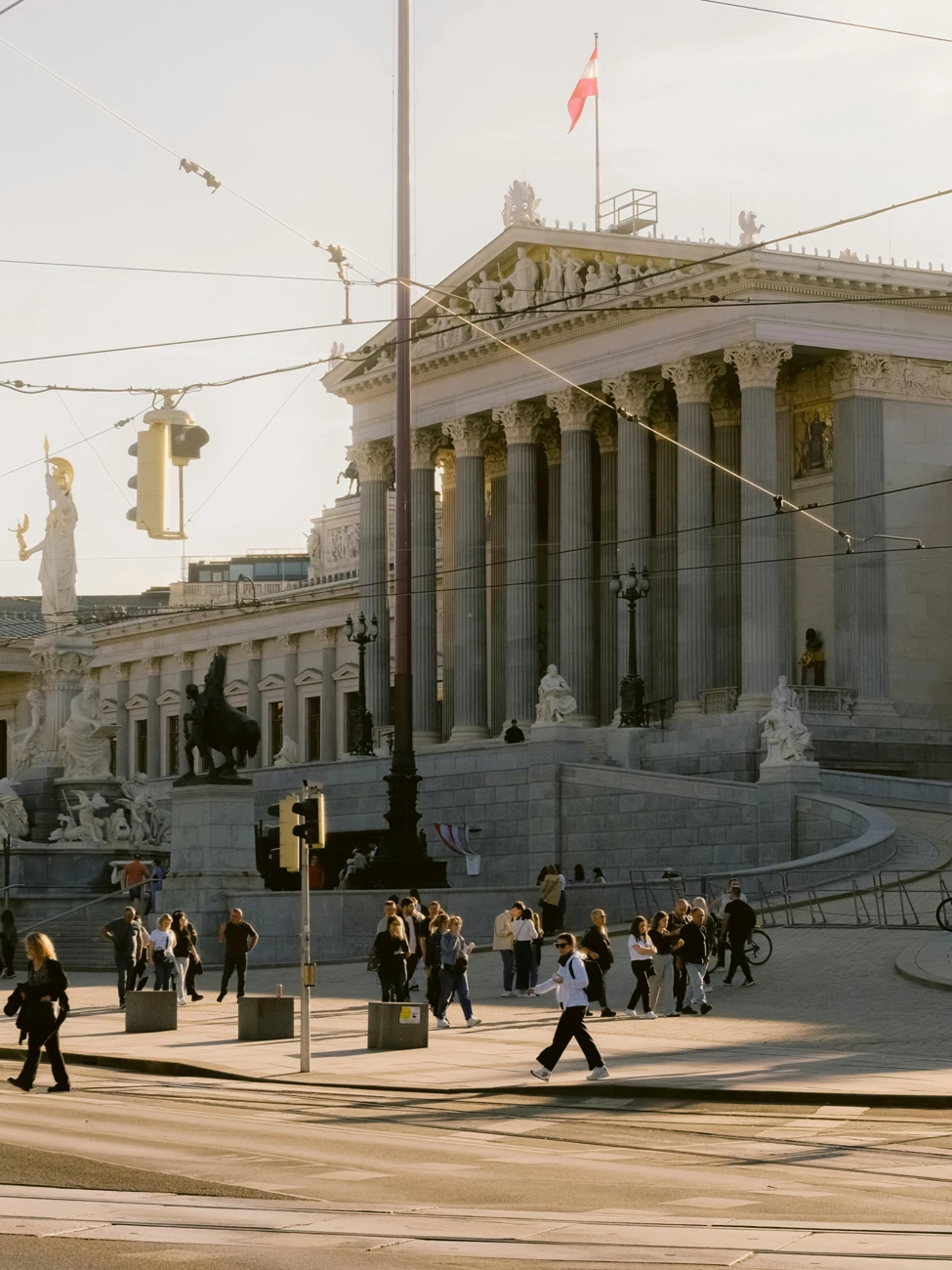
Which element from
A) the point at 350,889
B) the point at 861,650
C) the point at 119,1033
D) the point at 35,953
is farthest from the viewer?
the point at 861,650

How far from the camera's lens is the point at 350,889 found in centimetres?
4528

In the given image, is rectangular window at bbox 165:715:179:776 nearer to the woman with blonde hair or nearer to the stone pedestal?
the stone pedestal

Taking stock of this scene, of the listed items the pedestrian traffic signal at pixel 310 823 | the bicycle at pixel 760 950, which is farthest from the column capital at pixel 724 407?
the pedestrian traffic signal at pixel 310 823

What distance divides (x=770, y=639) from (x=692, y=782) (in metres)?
9.69

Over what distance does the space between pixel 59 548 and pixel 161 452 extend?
129 feet

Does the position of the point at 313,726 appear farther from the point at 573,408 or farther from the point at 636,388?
the point at 636,388

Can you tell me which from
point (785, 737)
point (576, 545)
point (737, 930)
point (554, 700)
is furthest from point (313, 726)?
point (737, 930)

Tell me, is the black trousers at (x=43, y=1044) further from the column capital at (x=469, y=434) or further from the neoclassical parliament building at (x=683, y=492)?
the column capital at (x=469, y=434)

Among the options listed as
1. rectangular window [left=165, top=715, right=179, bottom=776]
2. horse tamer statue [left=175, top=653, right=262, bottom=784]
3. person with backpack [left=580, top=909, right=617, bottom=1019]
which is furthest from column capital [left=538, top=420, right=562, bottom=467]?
person with backpack [left=580, top=909, right=617, bottom=1019]

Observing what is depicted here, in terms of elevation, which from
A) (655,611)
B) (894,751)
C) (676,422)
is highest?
(676,422)

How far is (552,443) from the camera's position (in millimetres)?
79875

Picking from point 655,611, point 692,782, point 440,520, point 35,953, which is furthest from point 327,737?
point 35,953

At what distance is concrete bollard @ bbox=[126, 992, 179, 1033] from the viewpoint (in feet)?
105

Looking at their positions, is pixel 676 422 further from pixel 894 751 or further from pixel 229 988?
pixel 229 988
